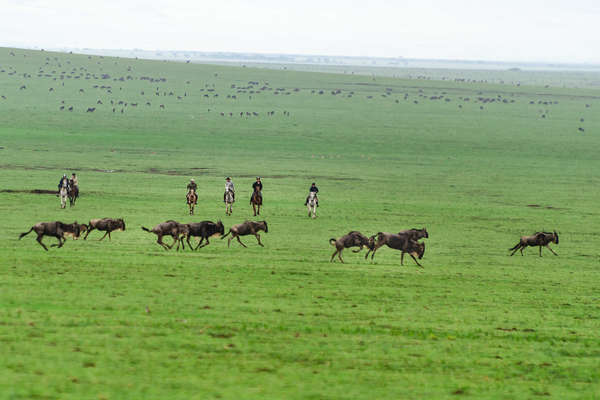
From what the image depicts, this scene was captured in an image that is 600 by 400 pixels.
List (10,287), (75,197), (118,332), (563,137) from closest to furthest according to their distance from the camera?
(118,332), (10,287), (75,197), (563,137)

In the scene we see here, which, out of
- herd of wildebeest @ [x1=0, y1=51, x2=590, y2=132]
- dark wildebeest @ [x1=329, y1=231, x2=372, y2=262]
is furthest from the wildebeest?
herd of wildebeest @ [x1=0, y1=51, x2=590, y2=132]

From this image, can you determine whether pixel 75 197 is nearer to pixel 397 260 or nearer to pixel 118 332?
pixel 397 260

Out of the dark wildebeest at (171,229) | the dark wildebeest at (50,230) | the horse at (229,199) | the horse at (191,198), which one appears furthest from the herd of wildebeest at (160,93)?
the dark wildebeest at (50,230)

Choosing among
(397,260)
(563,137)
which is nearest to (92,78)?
(563,137)

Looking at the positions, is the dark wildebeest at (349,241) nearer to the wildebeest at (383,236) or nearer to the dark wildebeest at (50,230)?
the wildebeest at (383,236)

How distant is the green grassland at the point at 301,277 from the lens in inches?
579

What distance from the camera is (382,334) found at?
17453 mm

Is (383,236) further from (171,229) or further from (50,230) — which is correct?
(50,230)

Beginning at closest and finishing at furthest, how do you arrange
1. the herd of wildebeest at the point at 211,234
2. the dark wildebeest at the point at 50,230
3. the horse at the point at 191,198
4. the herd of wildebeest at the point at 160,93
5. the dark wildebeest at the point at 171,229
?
1. the dark wildebeest at the point at 50,230
2. the herd of wildebeest at the point at 211,234
3. the dark wildebeest at the point at 171,229
4. the horse at the point at 191,198
5. the herd of wildebeest at the point at 160,93

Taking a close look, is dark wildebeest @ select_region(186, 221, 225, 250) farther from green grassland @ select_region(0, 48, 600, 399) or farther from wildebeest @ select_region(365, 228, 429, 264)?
wildebeest @ select_region(365, 228, 429, 264)

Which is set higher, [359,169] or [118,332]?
[359,169]

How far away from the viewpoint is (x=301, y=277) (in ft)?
76.3

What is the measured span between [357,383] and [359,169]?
4483 centimetres

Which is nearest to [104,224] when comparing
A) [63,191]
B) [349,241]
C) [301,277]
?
[301,277]
